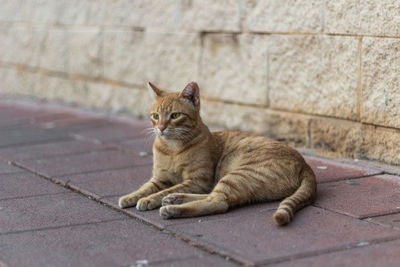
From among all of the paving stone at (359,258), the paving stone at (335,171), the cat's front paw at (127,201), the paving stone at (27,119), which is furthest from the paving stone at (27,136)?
the paving stone at (359,258)

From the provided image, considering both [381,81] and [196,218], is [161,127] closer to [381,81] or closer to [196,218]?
[196,218]

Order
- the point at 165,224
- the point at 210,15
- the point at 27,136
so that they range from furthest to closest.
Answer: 1. the point at 27,136
2. the point at 210,15
3. the point at 165,224

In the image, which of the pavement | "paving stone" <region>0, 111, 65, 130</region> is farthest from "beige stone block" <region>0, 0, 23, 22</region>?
the pavement

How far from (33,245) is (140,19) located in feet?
15.5

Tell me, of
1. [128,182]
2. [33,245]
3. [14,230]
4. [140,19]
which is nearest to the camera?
[33,245]

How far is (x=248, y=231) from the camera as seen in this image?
3.61m

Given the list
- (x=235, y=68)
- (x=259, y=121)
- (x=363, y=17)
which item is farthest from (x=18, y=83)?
Result: (x=363, y=17)

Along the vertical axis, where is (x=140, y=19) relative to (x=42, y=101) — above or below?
above

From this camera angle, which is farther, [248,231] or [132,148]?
[132,148]

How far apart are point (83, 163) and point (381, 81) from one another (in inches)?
102

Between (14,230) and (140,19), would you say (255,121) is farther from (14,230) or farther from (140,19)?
(14,230)

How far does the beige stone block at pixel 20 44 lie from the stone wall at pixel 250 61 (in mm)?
220

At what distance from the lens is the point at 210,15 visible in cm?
676

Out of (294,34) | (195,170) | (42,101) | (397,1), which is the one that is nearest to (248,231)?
(195,170)
